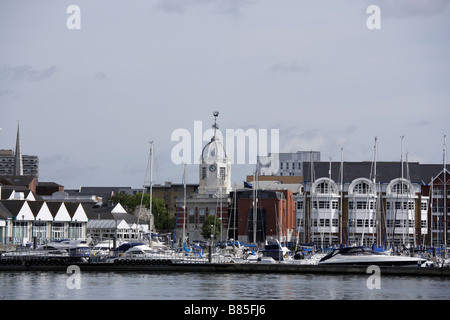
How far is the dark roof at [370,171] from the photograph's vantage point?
154 meters

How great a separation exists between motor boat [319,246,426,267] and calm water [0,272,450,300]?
361cm

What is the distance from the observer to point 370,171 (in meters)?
155

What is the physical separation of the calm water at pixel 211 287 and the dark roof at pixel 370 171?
68.6 metres

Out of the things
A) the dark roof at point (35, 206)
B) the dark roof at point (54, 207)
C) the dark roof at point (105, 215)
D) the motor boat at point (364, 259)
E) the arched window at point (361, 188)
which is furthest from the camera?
the dark roof at point (105, 215)

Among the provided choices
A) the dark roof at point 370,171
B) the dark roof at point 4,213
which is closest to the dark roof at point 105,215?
the dark roof at point 370,171

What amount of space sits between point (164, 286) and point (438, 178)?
92552mm

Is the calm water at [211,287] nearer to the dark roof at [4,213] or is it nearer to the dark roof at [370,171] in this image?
the dark roof at [4,213]

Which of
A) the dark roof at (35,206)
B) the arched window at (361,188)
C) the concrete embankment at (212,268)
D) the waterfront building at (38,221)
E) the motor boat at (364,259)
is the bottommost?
the concrete embankment at (212,268)

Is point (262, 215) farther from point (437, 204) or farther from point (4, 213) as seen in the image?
point (4, 213)

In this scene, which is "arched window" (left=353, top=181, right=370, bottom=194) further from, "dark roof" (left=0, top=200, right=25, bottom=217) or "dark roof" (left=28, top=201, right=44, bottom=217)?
"dark roof" (left=0, top=200, right=25, bottom=217)
